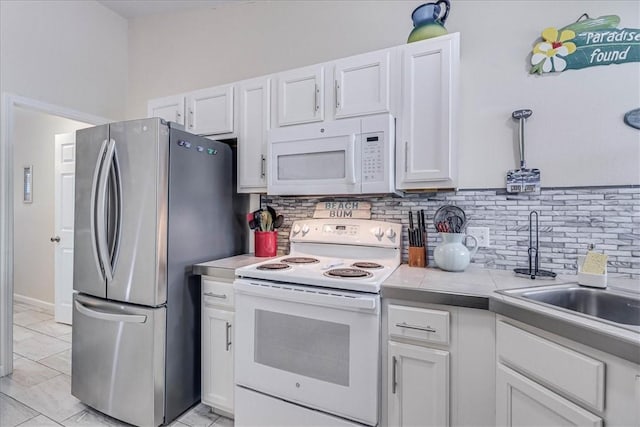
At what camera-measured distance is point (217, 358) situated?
180 cm

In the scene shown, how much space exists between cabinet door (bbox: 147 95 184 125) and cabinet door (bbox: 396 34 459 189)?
1675mm

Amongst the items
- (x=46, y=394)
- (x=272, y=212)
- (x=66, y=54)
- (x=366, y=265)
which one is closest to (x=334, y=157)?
(x=366, y=265)

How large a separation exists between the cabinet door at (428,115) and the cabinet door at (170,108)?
65.9 inches

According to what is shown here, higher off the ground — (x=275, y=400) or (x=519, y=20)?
(x=519, y=20)

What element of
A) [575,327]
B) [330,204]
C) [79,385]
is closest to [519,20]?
[330,204]

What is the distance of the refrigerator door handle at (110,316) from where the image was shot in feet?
5.51

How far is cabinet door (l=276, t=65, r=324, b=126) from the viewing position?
1874 millimetres

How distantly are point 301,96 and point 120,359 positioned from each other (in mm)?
1891

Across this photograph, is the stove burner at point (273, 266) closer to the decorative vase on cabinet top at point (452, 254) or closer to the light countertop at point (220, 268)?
the light countertop at point (220, 268)

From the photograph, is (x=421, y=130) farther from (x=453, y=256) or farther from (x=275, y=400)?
(x=275, y=400)

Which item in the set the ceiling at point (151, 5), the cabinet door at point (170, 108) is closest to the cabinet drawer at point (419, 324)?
the cabinet door at point (170, 108)

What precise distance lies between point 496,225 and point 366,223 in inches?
29.3

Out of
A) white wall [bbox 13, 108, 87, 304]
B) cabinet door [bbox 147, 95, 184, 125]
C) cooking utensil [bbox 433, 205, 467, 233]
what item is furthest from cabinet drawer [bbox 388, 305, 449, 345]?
white wall [bbox 13, 108, 87, 304]

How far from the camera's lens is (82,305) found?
6.15 feet
